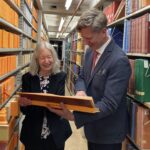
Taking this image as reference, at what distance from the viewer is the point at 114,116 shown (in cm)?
191

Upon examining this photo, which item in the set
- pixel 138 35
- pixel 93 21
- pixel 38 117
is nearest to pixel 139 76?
pixel 138 35

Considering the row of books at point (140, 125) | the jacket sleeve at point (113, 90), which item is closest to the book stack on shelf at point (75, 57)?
the row of books at point (140, 125)

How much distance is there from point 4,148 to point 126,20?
68.2 inches

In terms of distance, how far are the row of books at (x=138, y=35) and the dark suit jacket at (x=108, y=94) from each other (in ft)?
1.63

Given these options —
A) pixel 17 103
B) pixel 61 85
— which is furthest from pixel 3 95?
pixel 61 85

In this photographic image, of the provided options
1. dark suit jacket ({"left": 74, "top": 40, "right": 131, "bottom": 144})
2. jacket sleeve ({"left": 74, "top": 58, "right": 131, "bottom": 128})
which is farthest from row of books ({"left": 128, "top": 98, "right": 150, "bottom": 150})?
jacket sleeve ({"left": 74, "top": 58, "right": 131, "bottom": 128})

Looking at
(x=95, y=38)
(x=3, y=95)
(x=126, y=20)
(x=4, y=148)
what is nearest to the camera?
(x=95, y=38)

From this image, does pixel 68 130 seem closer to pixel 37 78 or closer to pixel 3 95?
pixel 37 78

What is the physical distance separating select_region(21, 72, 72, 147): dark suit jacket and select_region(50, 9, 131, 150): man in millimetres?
227

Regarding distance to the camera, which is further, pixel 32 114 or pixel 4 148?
pixel 32 114

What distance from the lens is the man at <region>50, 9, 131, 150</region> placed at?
5.69 ft

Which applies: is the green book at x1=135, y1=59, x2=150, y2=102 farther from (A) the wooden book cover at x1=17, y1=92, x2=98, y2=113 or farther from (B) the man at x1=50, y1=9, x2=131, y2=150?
(A) the wooden book cover at x1=17, y1=92, x2=98, y2=113

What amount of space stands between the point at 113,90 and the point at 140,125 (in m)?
0.75

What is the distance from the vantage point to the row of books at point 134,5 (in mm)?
2358
